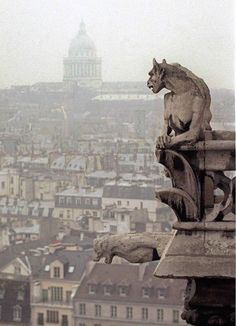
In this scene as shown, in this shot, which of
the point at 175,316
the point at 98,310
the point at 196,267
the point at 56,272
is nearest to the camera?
the point at 196,267

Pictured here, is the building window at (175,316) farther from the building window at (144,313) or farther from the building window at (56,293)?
the building window at (56,293)

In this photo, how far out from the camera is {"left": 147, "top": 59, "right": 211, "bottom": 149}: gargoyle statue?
52.6 inches

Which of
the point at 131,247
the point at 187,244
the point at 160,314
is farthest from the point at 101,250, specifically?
the point at 160,314

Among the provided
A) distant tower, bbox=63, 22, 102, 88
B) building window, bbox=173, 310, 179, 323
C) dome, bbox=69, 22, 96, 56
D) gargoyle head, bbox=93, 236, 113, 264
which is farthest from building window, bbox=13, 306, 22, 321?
gargoyle head, bbox=93, 236, 113, 264

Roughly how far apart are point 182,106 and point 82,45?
8.67 ft

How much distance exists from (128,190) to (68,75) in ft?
A: 2.12

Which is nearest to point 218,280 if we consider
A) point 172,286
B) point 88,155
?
point 172,286

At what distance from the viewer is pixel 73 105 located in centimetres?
468

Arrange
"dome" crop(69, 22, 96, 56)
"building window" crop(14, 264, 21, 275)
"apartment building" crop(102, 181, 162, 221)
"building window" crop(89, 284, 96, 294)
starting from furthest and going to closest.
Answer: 1. "building window" crop(14, 264, 21, 275)
2. "building window" crop(89, 284, 96, 294)
3. "apartment building" crop(102, 181, 162, 221)
4. "dome" crop(69, 22, 96, 56)

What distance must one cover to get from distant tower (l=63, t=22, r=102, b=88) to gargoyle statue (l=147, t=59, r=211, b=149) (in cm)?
244

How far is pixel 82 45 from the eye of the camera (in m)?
4.00

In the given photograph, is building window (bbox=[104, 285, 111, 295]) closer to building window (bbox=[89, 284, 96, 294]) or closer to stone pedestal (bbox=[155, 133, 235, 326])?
building window (bbox=[89, 284, 96, 294])

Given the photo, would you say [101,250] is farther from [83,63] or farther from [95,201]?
[95,201]

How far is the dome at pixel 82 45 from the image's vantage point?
3898mm
